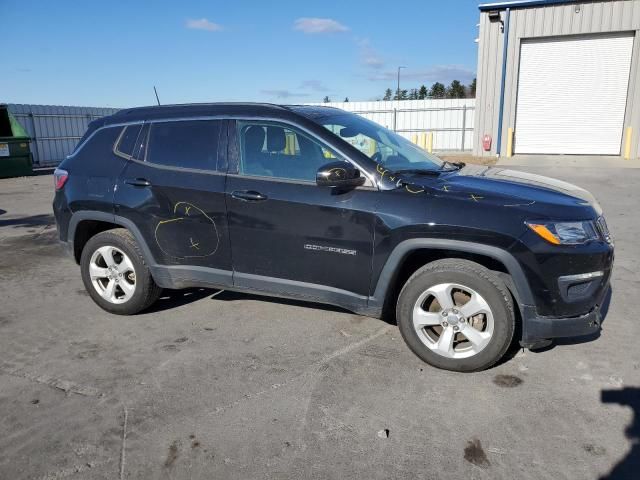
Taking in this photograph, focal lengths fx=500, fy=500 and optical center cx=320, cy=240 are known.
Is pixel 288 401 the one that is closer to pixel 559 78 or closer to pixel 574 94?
pixel 559 78

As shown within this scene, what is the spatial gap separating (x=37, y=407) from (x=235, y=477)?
1472 millimetres

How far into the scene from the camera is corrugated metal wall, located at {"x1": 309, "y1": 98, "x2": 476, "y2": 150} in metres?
26.5

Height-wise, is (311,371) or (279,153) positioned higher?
(279,153)

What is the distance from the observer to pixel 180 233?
411 cm

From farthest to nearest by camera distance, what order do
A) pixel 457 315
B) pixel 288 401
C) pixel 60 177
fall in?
pixel 60 177 < pixel 457 315 < pixel 288 401

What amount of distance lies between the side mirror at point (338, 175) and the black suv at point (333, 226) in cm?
1

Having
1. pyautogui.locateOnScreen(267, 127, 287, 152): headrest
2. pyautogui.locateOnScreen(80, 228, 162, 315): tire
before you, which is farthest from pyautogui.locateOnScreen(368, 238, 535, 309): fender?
pyautogui.locateOnScreen(80, 228, 162, 315): tire

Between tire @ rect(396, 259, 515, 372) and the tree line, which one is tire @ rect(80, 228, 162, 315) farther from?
the tree line

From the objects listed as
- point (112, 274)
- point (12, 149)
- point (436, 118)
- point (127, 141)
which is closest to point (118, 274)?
point (112, 274)

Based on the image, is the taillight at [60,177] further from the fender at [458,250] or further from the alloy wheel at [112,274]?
the fender at [458,250]

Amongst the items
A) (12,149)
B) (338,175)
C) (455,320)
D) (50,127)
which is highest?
(50,127)

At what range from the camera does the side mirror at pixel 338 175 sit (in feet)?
10.9

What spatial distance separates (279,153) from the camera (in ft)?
12.6

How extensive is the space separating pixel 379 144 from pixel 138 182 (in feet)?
6.70
